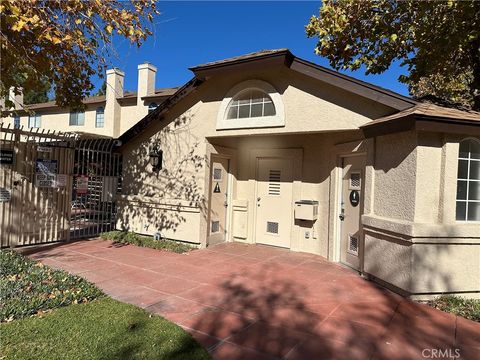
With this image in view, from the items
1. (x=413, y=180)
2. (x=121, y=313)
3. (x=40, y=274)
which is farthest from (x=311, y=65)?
(x=40, y=274)

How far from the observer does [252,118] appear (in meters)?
7.99

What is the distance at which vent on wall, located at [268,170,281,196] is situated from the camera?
Result: 9019mm

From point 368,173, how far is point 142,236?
6391 mm

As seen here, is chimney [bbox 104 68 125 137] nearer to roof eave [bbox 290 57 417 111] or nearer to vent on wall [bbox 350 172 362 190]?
roof eave [bbox 290 57 417 111]

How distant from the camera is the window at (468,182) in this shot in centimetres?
555

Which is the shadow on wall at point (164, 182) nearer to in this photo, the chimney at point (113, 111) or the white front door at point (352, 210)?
the white front door at point (352, 210)

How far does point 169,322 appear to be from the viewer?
425 centimetres

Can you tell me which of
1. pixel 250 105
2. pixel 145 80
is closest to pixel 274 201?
pixel 250 105

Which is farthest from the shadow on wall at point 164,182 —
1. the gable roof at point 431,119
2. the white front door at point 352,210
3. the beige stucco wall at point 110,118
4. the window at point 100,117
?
the window at point 100,117

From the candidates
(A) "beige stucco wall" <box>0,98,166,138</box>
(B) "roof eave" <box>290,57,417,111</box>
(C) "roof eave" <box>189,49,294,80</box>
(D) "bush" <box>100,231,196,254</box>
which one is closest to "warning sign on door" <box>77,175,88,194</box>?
(D) "bush" <box>100,231,196,254</box>

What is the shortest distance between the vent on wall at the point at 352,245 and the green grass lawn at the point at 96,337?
4331mm

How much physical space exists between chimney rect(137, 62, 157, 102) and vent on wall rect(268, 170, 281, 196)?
52.0 ft

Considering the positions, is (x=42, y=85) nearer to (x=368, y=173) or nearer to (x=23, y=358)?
(x=23, y=358)

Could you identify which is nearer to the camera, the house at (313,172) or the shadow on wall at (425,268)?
the shadow on wall at (425,268)
